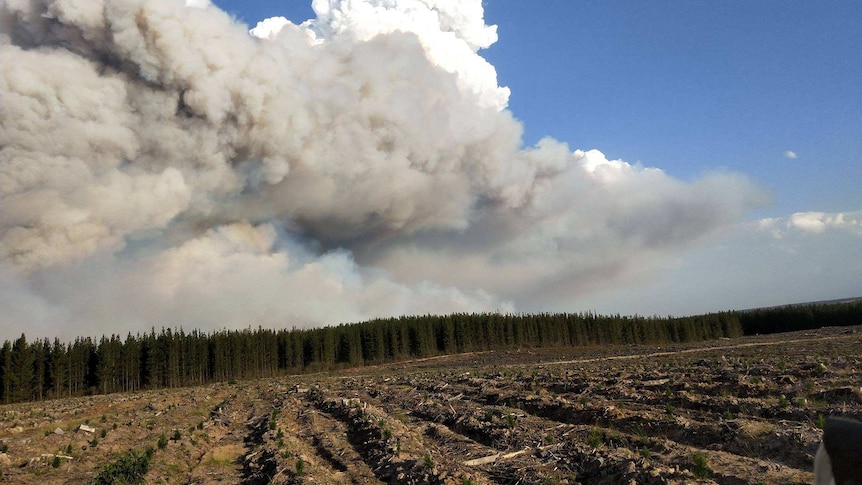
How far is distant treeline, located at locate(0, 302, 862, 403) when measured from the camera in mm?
80000

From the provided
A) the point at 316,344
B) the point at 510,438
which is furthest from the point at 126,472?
the point at 316,344

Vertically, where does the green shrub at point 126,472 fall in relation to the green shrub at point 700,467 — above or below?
below

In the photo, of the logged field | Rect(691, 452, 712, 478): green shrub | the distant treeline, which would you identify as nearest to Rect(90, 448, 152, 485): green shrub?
the logged field

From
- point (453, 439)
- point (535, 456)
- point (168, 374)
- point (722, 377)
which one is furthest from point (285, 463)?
point (168, 374)

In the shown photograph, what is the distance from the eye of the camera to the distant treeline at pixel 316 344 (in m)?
80.0

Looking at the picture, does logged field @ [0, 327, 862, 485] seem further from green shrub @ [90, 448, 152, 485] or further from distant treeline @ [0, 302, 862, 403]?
distant treeline @ [0, 302, 862, 403]

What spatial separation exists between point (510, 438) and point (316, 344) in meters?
92.3

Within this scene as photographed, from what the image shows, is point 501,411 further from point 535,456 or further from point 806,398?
point 806,398

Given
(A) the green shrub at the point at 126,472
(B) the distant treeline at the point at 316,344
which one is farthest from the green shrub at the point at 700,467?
(B) the distant treeline at the point at 316,344

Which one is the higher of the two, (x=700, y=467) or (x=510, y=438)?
(x=700, y=467)

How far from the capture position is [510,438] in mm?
14539

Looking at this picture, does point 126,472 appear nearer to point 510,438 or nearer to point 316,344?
point 510,438

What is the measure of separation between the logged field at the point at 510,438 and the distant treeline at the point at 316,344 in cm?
6540

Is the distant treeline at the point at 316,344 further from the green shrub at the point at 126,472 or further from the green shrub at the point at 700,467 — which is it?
the green shrub at the point at 700,467
